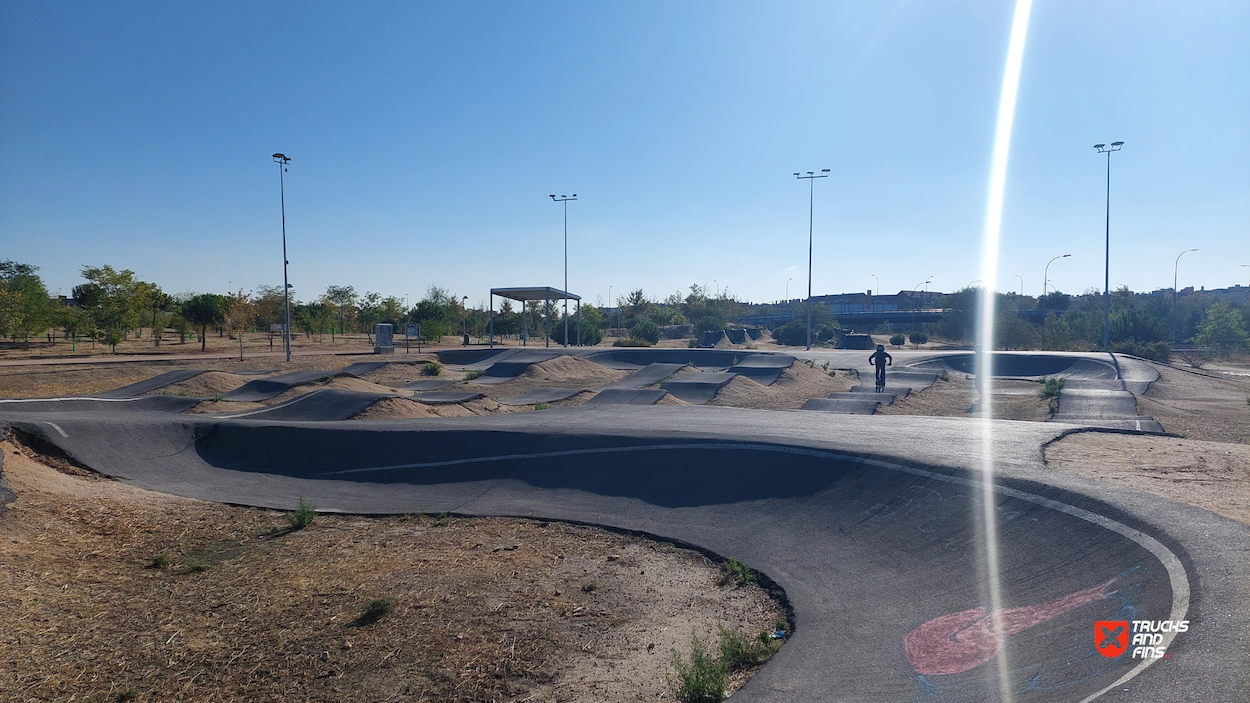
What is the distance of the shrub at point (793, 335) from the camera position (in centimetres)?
5516

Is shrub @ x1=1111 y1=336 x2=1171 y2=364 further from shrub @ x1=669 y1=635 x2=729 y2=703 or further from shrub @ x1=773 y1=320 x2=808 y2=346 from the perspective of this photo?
shrub @ x1=669 y1=635 x2=729 y2=703

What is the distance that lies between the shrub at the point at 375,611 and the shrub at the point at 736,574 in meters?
3.42

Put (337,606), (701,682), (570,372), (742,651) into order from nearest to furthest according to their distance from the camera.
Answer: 1. (701,682)
2. (742,651)
3. (337,606)
4. (570,372)

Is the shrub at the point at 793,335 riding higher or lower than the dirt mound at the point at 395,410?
higher

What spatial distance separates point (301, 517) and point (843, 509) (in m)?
7.50

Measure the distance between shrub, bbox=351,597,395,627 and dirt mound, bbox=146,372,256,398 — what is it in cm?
1878

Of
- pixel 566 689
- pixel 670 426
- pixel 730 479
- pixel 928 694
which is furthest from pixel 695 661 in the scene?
pixel 670 426

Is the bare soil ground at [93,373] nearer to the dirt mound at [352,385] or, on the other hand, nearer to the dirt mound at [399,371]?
the dirt mound at [399,371]

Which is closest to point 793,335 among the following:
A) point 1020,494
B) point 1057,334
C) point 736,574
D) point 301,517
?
point 1057,334

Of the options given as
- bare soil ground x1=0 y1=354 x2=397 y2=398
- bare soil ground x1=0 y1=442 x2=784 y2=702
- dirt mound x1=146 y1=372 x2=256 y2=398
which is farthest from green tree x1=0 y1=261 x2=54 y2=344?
bare soil ground x1=0 y1=442 x2=784 y2=702

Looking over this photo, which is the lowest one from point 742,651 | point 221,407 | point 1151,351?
point 742,651

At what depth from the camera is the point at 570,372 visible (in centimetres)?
3028

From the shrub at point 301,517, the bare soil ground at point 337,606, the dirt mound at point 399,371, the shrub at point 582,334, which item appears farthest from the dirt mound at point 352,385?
the shrub at point 582,334

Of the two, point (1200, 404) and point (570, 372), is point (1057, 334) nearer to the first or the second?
point (1200, 404)
